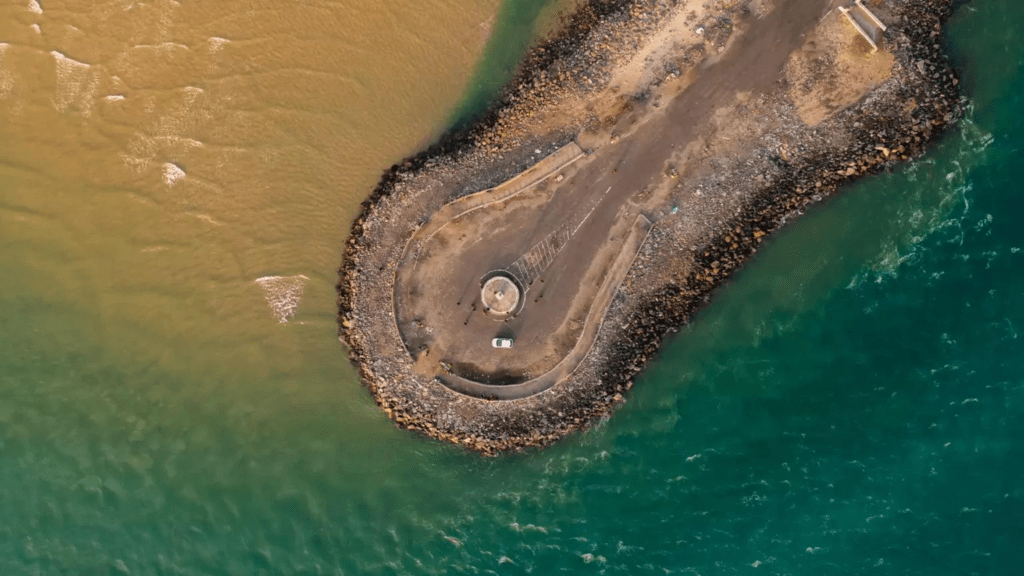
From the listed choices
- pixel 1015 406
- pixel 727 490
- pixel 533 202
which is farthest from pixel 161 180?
pixel 1015 406

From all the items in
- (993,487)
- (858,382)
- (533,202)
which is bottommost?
(993,487)

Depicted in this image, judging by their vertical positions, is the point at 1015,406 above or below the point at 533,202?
below

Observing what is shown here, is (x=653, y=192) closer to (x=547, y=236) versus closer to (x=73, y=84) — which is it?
(x=547, y=236)

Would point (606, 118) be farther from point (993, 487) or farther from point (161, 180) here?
point (993, 487)

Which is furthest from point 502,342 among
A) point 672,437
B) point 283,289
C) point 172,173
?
point 172,173

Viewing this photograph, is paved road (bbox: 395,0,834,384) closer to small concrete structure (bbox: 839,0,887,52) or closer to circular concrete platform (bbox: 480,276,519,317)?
circular concrete platform (bbox: 480,276,519,317)

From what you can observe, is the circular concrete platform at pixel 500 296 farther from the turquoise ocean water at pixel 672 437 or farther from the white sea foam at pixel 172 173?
the white sea foam at pixel 172 173

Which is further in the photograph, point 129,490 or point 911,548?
point 129,490
